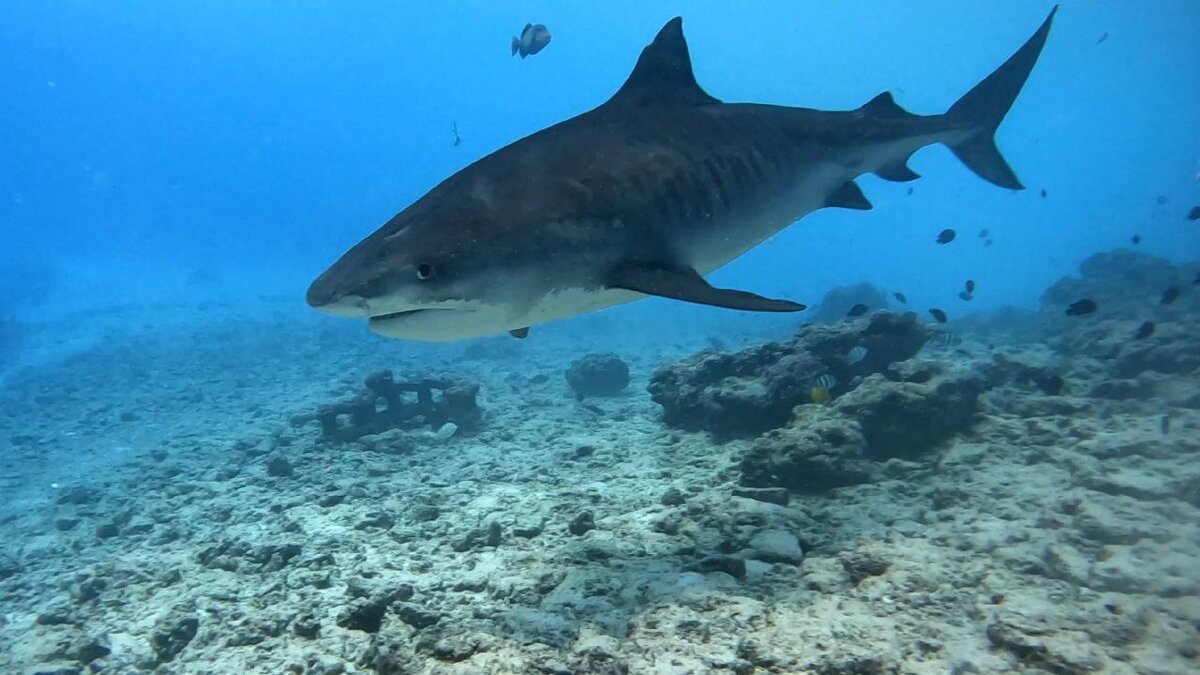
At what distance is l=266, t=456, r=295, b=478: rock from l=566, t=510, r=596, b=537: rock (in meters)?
5.42

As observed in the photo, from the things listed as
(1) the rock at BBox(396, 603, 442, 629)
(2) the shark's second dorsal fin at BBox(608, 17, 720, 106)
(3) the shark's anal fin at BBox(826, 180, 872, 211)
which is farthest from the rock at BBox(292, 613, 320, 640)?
(3) the shark's anal fin at BBox(826, 180, 872, 211)

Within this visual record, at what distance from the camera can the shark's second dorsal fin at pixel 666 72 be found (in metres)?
4.68

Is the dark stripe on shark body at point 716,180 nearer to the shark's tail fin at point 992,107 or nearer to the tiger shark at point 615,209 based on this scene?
the tiger shark at point 615,209

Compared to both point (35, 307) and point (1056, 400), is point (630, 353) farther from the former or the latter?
point (35, 307)

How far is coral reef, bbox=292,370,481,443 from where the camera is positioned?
10.9 m

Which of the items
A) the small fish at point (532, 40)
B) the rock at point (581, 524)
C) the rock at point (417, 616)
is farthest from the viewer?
the small fish at point (532, 40)

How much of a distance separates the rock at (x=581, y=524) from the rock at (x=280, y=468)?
17.8 feet

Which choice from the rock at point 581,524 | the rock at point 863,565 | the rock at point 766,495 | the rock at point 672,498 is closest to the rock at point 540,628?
the rock at point 581,524

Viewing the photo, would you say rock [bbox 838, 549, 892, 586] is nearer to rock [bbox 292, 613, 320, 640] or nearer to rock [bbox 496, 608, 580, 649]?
rock [bbox 496, 608, 580, 649]

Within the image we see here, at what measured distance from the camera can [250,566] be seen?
5.84m

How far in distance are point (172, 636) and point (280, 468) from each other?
4.70 metres

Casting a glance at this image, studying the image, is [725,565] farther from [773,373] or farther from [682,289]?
[773,373]

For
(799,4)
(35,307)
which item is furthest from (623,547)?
(799,4)

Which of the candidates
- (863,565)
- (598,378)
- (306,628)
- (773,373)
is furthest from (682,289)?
(598,378)
